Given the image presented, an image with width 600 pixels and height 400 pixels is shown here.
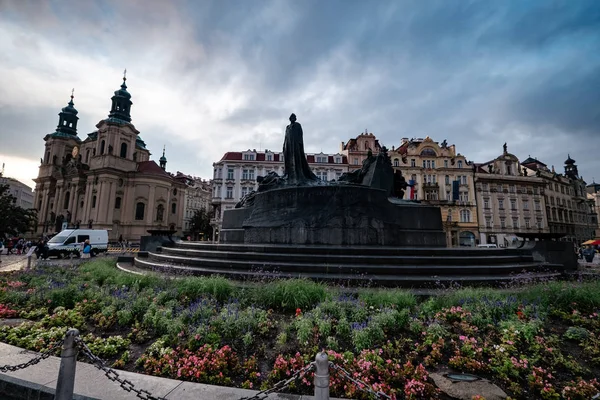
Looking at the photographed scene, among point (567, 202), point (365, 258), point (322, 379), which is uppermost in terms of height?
point (567, 202)

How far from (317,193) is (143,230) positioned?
56.0 meters

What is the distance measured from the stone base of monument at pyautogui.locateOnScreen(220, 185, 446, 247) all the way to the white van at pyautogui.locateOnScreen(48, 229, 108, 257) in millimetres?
21860

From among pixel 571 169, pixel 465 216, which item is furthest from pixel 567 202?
pixel 465 216

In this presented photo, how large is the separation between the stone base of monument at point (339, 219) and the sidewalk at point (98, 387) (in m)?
8.10

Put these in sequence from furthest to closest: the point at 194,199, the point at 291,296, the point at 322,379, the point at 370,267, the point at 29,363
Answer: the point at 194,199 < the point at 370,267 < the point at 291,296 < the point at 29,363 < the point at 322,379

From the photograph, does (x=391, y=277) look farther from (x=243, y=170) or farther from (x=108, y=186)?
(x=108, y=186)

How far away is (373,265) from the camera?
870 cm

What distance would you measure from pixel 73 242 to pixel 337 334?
30551 millimetres

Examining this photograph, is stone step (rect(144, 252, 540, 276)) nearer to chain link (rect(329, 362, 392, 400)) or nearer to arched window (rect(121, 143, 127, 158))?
chain link (rect(329, 362, 392, 400))

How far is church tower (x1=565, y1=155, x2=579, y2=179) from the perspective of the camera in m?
71.2

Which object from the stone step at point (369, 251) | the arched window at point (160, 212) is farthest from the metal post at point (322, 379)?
the arched window at point (160, 212)

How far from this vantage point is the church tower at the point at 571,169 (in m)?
71.2

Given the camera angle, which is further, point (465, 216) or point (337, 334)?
point (465, 216)

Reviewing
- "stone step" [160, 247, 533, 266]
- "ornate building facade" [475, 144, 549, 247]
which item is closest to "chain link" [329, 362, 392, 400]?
"stone step" [160, 247, 533, 266]
